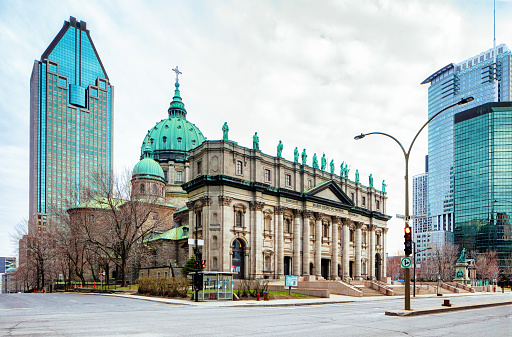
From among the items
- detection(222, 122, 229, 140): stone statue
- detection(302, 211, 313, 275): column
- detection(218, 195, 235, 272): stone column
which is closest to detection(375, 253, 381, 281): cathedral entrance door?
detection(302, 211, 313, 275): column

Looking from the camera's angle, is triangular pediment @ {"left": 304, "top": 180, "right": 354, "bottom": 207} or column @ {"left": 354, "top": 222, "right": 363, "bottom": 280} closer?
triangular pediment @ {"left": 304, "top": 180, "right": 354, "bottom": 207}

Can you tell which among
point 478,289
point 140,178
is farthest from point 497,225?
point 140,178

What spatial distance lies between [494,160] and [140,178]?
128199mm

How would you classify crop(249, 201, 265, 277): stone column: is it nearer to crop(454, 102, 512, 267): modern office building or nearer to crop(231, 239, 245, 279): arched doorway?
crop(231, 239, 245, 279): arched doorway

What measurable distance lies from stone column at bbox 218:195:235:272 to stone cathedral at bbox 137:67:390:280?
0.44 feet

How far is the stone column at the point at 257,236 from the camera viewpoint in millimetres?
61750

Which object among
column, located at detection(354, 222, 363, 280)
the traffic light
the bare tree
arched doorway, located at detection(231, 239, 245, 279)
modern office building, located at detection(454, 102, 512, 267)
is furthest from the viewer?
modern office building, located at detection(454, 102, 512, 267)

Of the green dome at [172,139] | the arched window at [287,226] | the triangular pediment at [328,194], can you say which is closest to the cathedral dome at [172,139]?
the green dome at [172,139]

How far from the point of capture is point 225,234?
59031 millimetres

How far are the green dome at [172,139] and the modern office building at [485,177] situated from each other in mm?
105959

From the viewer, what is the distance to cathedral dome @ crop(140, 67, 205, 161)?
10588 cm

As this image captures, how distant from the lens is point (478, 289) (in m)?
85.1

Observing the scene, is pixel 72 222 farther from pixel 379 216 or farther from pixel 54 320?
pixel 379 216

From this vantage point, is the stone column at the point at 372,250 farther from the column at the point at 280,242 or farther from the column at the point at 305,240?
the column at the point at 280,242
